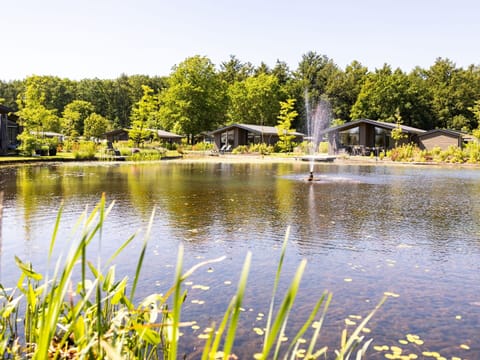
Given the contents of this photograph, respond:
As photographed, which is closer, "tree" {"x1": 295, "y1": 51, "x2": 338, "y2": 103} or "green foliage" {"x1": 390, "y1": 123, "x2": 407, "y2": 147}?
"green foliage" {"x1": 390, "y1": 123, "x2": 407, "y2": 147}

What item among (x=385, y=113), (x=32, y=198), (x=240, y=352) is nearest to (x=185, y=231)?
(x=240, y=352)

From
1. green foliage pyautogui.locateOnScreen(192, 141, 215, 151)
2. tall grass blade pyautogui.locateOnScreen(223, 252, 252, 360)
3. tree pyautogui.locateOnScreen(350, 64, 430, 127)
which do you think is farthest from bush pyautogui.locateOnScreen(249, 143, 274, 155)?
tall grass blade pyautogui.locateOnScreen(223, 252, 252, 360)

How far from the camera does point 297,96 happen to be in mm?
92000

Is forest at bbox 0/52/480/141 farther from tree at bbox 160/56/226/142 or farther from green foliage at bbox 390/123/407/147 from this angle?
green foliage at bbox 390/123/407/147

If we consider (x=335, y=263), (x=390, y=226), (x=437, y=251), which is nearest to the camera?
(x=335, y=263)

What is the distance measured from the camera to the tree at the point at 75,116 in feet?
279

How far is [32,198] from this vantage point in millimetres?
16406

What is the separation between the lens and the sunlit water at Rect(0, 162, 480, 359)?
5.72 m

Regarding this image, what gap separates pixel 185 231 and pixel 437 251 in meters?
5.61

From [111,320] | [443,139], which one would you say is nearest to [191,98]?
[443,139]

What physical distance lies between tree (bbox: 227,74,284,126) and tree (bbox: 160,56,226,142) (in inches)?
295

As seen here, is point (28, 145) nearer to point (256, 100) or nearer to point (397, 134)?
point (397, 134)

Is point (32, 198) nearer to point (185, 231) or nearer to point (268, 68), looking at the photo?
point (185, 231)

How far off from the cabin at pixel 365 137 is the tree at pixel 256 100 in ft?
91.3
